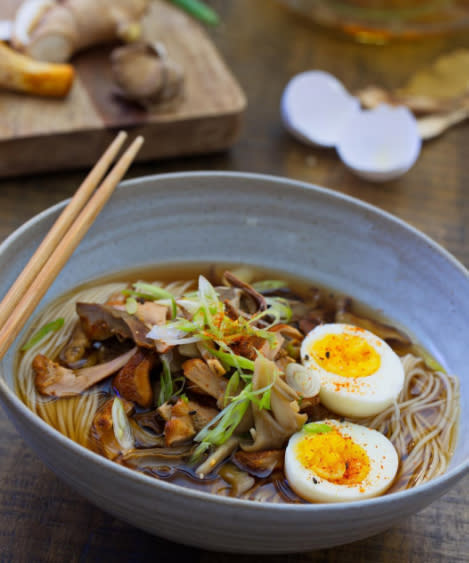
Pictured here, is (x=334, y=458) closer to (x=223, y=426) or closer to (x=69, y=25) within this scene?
(x=223, y=426)

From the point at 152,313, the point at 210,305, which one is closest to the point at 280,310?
the point at 210,305

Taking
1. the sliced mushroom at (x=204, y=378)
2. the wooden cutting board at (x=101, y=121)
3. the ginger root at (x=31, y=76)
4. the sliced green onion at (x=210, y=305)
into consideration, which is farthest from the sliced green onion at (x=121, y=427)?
the ginger root at (x=31, y=76)

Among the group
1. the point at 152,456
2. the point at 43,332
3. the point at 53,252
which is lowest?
the point at 152,456

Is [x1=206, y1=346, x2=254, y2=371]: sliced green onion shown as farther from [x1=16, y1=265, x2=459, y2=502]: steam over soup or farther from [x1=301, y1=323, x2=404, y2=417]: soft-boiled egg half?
[x1=301, y1=323, x2=404, y2=417]: soft-boiled egg half

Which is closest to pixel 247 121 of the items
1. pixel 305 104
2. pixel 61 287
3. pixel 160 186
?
pixel 305 104

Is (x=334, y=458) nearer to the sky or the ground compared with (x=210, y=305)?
nearer to the ground

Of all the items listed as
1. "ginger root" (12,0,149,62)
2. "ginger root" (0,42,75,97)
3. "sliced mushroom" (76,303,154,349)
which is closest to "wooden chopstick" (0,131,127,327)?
"sliced mushroom" (76,303,154,349)
